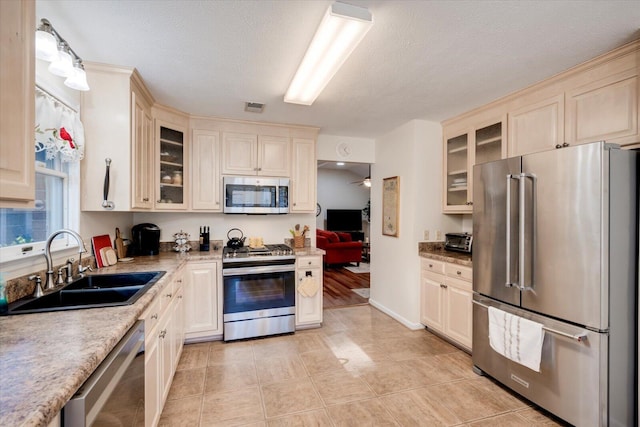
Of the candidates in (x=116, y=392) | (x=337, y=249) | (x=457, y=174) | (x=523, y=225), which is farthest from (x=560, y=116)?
(x=337, y=249)

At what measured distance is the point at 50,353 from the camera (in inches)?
37.6

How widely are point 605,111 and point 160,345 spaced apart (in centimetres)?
336

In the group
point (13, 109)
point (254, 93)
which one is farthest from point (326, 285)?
point (13, 109)

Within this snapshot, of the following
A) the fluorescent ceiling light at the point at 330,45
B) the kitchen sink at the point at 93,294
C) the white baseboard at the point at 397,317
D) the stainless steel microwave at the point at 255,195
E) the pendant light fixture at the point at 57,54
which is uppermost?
the fluorescent ceiling light at the point at 330,45

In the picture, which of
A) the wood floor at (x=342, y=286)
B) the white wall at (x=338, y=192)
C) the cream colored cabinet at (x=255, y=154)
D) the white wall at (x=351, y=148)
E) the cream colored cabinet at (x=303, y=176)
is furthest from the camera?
the white wall at (x=338, y=192)

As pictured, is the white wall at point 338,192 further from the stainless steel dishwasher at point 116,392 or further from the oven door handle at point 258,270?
the stainless steel dishwasher at point 116,392

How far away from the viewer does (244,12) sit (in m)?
1.56

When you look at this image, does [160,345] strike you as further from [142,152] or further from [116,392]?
[142,152]

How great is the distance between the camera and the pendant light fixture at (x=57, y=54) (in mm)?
1352

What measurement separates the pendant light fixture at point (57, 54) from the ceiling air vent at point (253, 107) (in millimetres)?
1430

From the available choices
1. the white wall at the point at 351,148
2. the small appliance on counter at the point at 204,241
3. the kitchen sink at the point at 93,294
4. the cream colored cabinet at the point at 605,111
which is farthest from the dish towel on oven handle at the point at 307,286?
the cream colored cabinet at the point at 605,111

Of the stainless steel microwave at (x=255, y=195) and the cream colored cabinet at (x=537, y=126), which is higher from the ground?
the cream colored cabinet at (x=537, y=126)

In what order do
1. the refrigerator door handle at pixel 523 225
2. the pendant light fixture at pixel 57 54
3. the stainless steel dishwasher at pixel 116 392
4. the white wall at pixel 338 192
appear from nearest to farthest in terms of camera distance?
the stainless steel dishwasher at pixel 116 392 < the pendant light fixture at pixel 57 54 < the refrigerator door handle at pixel 523 225 < the white wall at pixel 338 192

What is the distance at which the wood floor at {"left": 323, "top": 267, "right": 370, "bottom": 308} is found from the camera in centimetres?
443
